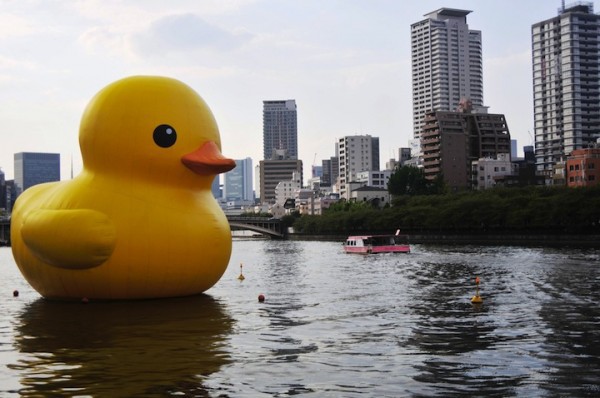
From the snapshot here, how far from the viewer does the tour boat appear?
8712 centimetres

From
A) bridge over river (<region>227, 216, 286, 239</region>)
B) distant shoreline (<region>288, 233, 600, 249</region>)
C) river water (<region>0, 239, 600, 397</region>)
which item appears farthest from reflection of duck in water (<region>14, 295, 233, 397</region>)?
bridge over river (<region>227, 216, 286, 239</region>)

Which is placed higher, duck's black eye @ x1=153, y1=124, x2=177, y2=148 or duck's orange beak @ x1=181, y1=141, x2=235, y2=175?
duck's black eye @ x1=153, y1=124, x2=177, y2=148

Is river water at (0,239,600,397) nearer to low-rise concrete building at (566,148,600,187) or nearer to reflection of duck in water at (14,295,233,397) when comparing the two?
reflection of duck in water at (14,295,233,397)

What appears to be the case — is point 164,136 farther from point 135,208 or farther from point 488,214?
point 488,214

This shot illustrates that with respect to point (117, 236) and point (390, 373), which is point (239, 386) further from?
point (117, 236)

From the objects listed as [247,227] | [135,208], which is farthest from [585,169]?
[135,208]

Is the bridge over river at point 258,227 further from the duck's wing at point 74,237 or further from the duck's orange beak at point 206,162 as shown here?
the duck's wing at point 74,237

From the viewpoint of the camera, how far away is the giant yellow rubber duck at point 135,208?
25.4m

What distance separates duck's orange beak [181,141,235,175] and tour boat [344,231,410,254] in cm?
6105

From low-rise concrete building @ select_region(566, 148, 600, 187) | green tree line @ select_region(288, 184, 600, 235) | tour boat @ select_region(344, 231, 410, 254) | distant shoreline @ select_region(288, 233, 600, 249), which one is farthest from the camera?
low-rise concrete building @ select_region(566, 148, 600, 187)

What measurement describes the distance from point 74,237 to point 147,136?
13.2 feet

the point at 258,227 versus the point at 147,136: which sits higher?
the point at 147,136

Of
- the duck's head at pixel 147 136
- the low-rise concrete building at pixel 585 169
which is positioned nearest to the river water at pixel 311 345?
the duck's head at pixel 147 136

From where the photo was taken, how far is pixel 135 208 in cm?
2597
